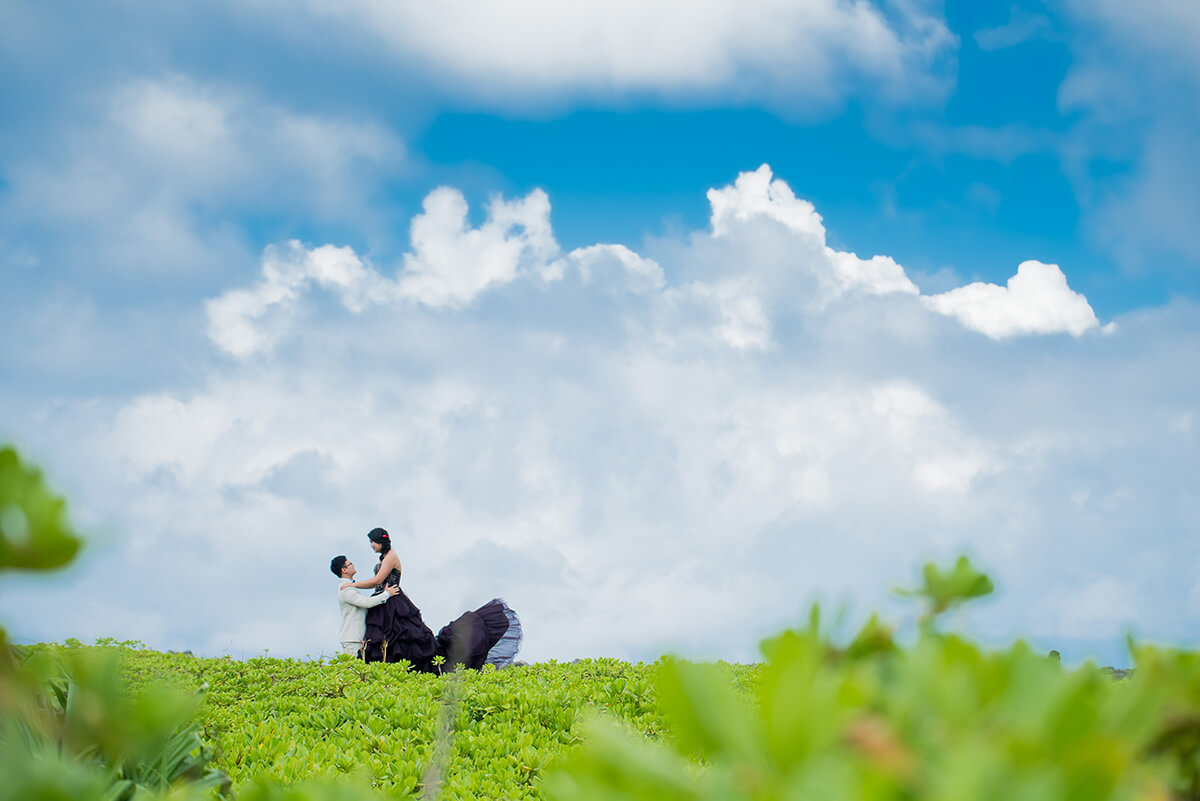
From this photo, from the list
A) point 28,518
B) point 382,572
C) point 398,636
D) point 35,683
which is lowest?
point 35,683

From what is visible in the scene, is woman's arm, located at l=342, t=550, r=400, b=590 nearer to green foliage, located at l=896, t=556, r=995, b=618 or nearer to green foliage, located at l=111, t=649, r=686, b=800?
green foliage, located at l=111, t=649, r=686, b=800

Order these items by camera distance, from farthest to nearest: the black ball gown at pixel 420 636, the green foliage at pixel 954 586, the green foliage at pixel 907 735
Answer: the black ball gown at pixel 420 636 < the green foliage at pixel 954 586 < the green foliage at pixel 907 735

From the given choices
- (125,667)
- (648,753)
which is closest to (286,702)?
(125,667)

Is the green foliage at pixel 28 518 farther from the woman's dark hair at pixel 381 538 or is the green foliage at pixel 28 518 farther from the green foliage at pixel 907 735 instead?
the woman's dark hair at pixel 381 538

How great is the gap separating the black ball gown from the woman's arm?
10 centimetres

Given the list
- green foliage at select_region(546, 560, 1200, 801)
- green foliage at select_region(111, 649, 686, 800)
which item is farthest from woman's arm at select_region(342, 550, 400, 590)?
green foliage at select_region(546, 560, 1200, 801)

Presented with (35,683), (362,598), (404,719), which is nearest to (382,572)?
(362,598)

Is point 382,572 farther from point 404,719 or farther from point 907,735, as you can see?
point 907,735

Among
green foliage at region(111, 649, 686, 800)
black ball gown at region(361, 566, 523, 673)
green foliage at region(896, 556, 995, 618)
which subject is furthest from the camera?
black ball gown at region(361, 566, 523, 673)

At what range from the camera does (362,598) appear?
12086 mm

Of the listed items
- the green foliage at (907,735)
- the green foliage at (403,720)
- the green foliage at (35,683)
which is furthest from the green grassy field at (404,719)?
the green foliage at (907,735)

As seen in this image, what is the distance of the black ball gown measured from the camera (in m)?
11.8

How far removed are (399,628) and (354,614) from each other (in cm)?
83

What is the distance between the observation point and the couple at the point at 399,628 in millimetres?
11812
